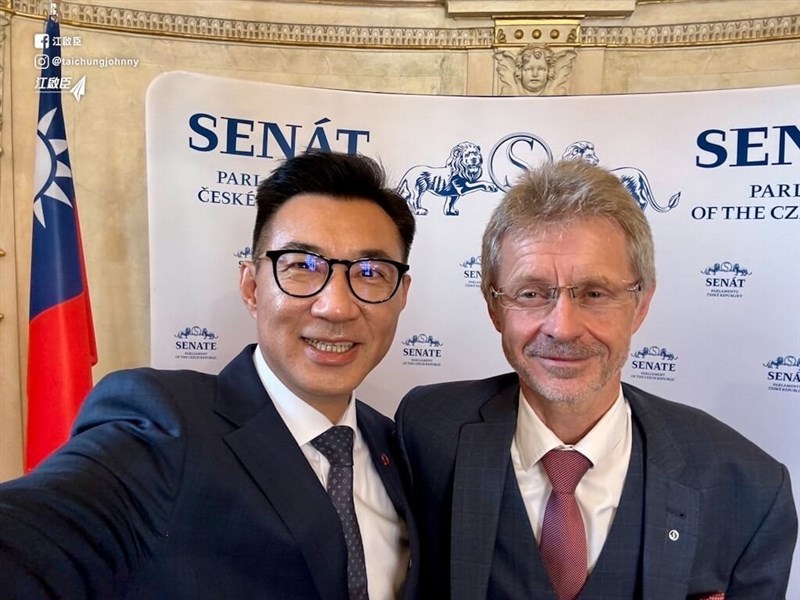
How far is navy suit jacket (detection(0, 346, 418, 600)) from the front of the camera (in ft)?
2.52

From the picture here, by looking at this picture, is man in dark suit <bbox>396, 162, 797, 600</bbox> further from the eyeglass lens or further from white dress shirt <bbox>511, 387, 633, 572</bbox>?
the eyeglass lens

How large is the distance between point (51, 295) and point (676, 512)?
104 inches

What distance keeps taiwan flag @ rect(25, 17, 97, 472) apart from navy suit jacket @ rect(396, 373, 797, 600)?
6.69 feet

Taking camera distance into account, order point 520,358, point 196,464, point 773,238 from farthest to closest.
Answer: point 773,238 < point 520,358 < point 196,464

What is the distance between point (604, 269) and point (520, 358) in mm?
267

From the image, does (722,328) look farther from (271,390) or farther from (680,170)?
(271,390)

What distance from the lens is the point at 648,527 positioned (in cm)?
109

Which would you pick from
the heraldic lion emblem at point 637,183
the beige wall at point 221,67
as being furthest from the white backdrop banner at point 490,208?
A: the beige wall at point 221,67

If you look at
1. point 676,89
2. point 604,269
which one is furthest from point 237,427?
point 676,89

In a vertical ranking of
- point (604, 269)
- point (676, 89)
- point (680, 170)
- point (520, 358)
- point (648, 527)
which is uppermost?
point (676, 89)

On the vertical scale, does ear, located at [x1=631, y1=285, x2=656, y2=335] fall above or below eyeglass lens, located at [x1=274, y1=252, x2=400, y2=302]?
below

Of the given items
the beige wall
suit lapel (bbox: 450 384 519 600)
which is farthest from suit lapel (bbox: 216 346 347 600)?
the beige wall

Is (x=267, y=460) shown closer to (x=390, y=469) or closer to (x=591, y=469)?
(x=390, y=469)

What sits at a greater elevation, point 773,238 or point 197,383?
point 773,238
